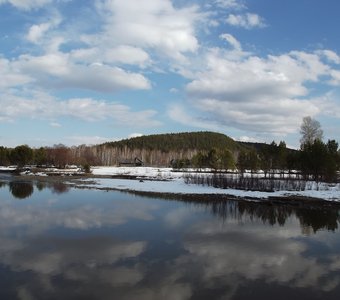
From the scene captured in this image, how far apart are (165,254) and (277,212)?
44.6ft

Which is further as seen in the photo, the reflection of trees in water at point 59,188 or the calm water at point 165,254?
the reflection of trees in water at point 59,188

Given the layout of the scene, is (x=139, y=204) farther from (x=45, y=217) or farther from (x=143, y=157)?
(x=143, y=157)

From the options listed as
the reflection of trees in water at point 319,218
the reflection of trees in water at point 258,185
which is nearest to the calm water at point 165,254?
the reflection of trees in water at point 319,218

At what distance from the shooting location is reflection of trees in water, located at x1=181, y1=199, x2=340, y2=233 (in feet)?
70.5

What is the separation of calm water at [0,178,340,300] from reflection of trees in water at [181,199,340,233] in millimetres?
122

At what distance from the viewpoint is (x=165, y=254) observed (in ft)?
45.3

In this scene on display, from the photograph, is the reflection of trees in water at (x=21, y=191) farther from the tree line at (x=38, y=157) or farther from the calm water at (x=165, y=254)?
the tree line at (x=38, y=157)

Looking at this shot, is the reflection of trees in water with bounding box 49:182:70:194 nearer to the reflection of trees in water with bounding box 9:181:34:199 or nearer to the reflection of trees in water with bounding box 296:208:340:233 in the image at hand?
the reflection of trees in water with bounding box 9:181:34:199

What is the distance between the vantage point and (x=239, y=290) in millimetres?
10234

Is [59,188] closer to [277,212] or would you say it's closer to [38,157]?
[277,212]

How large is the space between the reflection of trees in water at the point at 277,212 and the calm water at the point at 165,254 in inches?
4.8

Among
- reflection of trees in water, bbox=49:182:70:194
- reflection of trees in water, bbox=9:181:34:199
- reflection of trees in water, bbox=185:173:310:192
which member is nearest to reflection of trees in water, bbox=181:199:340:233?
reflection of trees in water, bbox=185:173:310:192

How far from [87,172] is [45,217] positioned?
5506 centimetres

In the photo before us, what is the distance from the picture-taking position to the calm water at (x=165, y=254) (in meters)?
10.2
